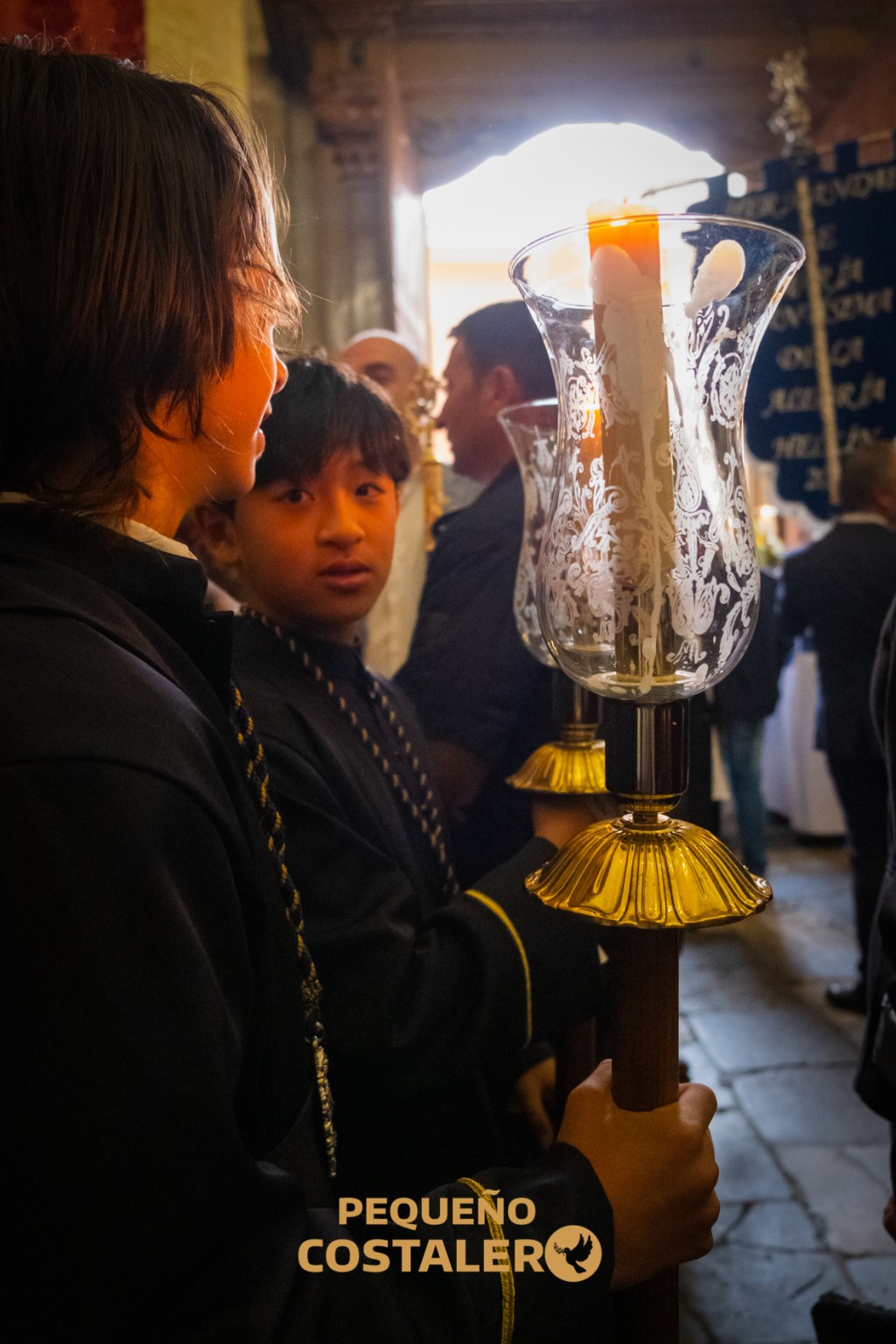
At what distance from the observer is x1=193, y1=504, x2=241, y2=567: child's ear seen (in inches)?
41.6

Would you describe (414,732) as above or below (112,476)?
below

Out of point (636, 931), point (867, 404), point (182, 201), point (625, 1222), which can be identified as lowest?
point (625, 1222)

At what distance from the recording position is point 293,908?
0.70m

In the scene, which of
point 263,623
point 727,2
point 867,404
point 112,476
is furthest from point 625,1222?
point 727,2

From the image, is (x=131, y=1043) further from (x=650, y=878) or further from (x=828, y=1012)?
(x=828, y=1012)

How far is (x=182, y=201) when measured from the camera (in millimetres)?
599

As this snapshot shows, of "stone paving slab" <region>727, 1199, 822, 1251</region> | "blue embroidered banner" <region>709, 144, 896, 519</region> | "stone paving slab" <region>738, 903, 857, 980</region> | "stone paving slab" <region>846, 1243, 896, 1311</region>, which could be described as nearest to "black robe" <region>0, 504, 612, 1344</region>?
"stone paving slab" <region>846, 1243, 896, 1311</region>

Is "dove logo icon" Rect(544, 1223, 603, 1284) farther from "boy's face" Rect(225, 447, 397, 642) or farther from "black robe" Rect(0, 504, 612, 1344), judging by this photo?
"boy's face" Rect(225, 447, 397, 642)

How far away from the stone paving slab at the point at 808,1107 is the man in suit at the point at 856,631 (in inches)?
17.0

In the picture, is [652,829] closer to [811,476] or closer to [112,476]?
[112,476]

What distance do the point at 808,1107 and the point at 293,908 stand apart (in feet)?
6.96

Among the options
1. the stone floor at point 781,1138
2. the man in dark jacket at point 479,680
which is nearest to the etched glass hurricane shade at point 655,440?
the man in dark jacket at point 479,680

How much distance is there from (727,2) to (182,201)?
4.71m

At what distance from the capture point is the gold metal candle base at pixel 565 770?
2.98 feet
